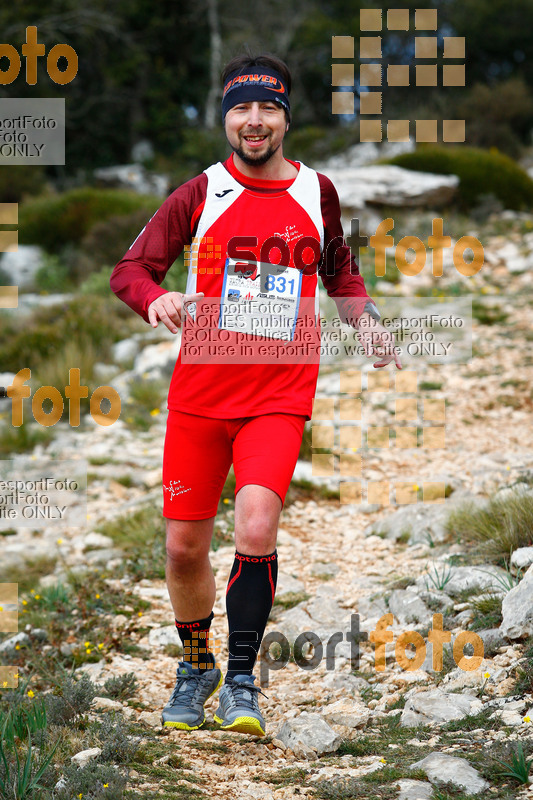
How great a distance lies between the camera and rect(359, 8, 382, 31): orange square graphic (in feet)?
Result: 66.7

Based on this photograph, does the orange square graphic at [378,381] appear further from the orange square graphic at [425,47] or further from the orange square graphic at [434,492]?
the orange square graphic at [425,47]

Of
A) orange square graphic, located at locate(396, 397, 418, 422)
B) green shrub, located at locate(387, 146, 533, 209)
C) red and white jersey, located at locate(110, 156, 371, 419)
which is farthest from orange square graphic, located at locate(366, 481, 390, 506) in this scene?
green shrub, located at locate(387, 146, 533, 209)

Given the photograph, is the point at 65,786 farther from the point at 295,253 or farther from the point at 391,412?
the point at 391,412

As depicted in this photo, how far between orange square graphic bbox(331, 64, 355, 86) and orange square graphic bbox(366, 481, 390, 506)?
15544 mm

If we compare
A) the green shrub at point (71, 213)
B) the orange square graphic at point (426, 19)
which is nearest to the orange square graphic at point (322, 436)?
the green shrub at point (71, 213)

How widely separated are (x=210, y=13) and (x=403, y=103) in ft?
18.4

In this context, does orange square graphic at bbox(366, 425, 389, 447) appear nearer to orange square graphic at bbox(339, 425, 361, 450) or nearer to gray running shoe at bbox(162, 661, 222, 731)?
orange square graphic at bbox(339, 425, 361, 450)

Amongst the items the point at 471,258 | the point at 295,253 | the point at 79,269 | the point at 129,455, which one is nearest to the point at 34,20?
the point at 79,269

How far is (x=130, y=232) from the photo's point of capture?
11.4m

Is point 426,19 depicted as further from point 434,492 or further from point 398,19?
point 434,492

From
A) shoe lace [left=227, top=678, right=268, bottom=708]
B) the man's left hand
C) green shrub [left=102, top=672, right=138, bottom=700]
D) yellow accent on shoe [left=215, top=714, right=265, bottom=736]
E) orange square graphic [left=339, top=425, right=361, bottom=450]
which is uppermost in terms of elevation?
the man's left hand

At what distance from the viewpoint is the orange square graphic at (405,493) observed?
4996 millimetres

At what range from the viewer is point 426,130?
17.8 meters

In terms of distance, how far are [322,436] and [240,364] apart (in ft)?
11.0
